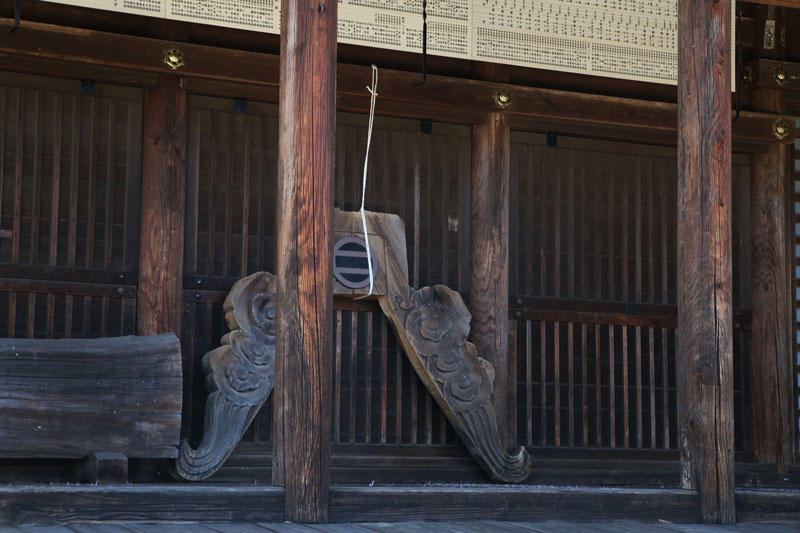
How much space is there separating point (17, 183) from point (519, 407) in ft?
9.79

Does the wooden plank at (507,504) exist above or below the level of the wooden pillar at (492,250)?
below

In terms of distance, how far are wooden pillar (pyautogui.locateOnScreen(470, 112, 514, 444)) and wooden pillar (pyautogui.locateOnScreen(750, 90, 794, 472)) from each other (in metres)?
1.62

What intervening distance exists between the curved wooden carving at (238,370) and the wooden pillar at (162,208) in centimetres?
29

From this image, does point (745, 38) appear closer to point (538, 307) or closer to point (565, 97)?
point (565, 97)

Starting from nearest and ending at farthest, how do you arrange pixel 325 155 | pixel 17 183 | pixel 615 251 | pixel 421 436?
pixel 325 155
pixel 17 183
pixel 421 436
pixel 615 251

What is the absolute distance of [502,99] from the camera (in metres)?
6.62

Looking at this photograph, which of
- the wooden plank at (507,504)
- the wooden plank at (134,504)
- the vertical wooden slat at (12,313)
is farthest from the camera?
the vertical wooden slat at (12,313)

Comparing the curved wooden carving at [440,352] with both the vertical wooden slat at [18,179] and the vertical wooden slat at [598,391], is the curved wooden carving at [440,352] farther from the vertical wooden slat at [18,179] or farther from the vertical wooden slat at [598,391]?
the vertical wooden slat at [18,179]

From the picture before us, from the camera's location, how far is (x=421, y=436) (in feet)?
21.1

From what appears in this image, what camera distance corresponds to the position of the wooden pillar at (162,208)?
5.91m

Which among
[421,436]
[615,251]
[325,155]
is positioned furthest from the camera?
[615,251]

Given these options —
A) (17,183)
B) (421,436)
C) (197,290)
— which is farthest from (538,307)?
(17,183)

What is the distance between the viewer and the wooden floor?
360 cm

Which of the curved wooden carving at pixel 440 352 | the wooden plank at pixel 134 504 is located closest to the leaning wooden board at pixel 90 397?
the curved wooden carving at pixel 440 352
